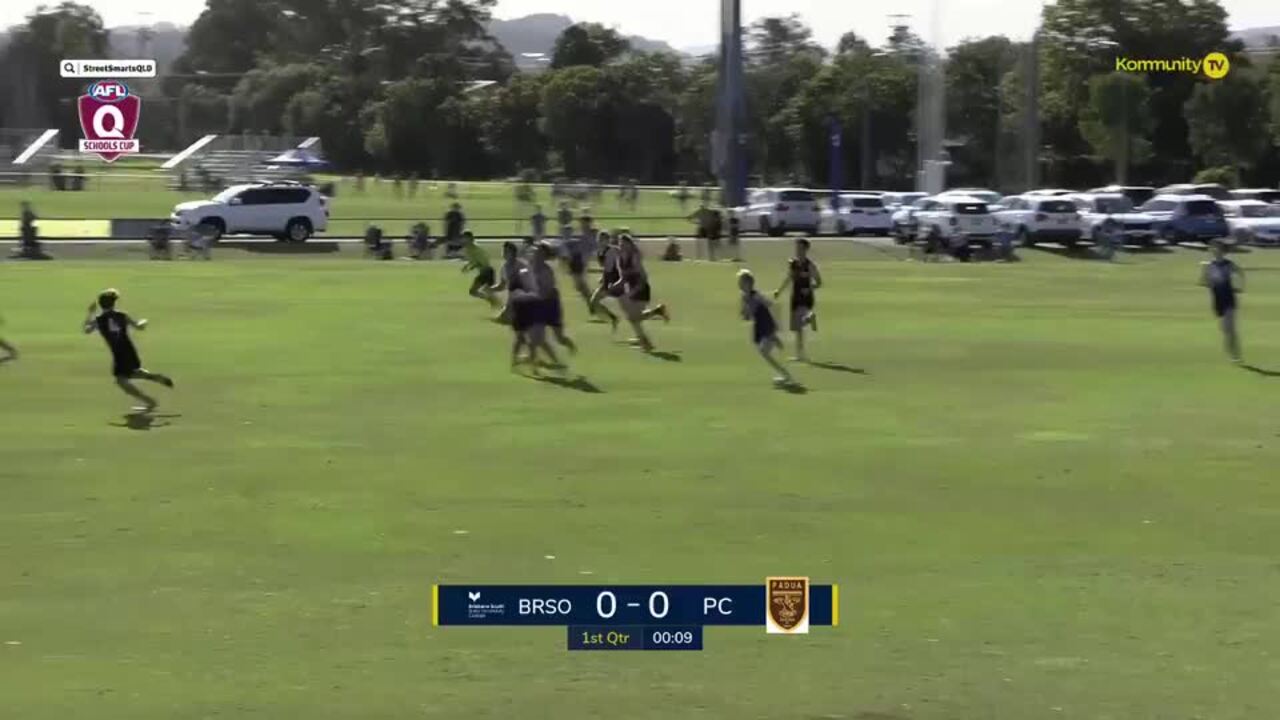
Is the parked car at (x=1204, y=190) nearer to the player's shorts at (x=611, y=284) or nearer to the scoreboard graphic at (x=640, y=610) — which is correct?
the player's shorts at (x=611, y=284)

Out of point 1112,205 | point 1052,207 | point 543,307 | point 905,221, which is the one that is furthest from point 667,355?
point 1112,205

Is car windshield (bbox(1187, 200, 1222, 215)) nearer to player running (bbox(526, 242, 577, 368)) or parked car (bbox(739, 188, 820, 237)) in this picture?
parked car (bbox(739, 188, 820, 237))

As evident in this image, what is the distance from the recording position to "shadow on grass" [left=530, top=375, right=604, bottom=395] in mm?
22812

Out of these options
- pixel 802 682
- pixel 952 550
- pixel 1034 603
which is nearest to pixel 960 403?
pixel 952 550

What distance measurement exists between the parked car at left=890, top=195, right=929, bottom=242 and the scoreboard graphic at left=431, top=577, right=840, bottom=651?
1861 inches

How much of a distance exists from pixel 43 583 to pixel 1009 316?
2466 centimetres

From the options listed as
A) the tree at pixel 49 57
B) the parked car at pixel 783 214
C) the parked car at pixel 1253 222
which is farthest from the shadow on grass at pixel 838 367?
the tree at pixel 49 57

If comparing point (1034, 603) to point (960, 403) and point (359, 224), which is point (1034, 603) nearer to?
point (960, 403)

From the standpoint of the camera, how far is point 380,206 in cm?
8450

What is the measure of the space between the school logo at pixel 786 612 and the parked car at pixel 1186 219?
49088 mm

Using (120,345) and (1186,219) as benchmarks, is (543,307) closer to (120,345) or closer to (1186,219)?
(120,345)

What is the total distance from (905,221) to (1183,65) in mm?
35279

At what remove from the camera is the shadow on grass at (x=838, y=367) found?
25000mm

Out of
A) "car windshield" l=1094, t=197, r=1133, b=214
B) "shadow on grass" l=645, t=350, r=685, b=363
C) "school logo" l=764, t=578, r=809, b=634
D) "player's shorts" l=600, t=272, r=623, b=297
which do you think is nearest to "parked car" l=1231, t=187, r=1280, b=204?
"car windshield" l=1094, t=197, r=1133, b=214
